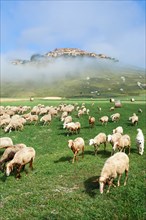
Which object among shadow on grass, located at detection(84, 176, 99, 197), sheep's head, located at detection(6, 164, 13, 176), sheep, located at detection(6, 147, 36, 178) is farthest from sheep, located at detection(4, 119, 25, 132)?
shadow on grass, located at detection(84, 176, 99, 197)

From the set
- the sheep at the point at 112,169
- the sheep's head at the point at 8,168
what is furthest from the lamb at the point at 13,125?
the sheep at the point at 112,169

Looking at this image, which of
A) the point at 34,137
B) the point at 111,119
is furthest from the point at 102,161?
the point at 111,119

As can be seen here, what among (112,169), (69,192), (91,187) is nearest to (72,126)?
(91,187)

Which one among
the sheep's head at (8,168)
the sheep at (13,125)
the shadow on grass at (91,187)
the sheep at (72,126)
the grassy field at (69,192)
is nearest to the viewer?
the grassy field at (69,192)

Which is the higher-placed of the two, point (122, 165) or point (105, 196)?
point (122, 165)

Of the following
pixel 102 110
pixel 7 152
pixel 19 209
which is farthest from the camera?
pixel 102 110

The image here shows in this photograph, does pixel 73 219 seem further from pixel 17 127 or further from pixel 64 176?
pixel 17 127

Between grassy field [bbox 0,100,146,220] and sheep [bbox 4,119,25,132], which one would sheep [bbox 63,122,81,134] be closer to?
sheep [bbox 4,119,25,132]

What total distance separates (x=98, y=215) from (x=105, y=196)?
5.60 feet

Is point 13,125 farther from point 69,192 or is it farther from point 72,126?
point 69,192

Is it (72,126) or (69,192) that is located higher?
(72,126)

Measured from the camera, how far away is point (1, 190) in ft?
63.8

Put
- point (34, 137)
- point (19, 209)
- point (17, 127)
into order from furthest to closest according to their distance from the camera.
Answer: point (17, 127) → point (34, 137) → point (19, 209)

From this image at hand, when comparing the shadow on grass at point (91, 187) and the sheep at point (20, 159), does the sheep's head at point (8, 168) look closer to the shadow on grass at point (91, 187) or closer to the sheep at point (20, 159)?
the sheep at point (20, 159)
